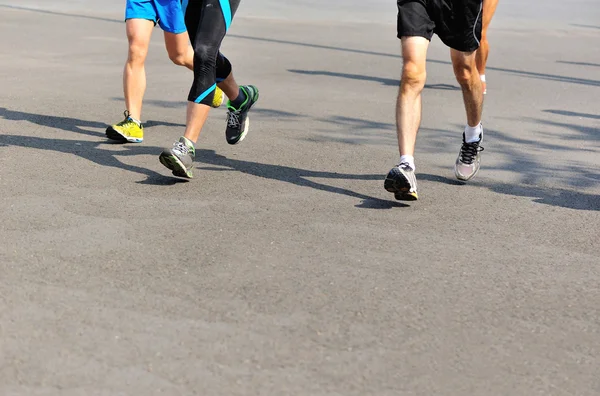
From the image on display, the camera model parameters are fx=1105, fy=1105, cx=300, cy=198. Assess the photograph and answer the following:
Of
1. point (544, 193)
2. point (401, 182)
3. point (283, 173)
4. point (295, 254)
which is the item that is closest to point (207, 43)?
point (283, 173)

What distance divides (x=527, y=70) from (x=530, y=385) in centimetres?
1088

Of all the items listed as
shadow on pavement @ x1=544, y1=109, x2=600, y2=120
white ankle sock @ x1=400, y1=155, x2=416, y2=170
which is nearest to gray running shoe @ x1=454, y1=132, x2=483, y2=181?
white ankle sock @ x1=400, y1=155, x2=416, y2=170

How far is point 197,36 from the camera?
6375mm

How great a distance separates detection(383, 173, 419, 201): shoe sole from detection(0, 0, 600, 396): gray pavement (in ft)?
0.25

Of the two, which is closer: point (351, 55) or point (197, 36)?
point (197, 36)

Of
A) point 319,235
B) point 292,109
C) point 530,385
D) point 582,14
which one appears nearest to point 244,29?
point 292,109

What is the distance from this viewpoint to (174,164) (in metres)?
6.12

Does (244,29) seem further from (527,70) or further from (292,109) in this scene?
(292,109)

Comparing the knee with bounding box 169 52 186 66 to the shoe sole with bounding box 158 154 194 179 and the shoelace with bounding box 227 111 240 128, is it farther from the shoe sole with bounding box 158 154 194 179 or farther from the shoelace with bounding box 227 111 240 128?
the shoe sole with bounding box 158 154 194 179

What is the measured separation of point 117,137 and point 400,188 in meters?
2.57

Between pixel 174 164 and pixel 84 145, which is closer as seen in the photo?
pixel 174 164

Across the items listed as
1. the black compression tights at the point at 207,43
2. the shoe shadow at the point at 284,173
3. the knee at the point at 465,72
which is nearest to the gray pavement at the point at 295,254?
the shoe shadow at the point at 284,173

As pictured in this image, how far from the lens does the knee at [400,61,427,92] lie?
19.6 ft

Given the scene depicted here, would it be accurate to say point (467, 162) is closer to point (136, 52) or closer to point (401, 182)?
point (401, 182)
